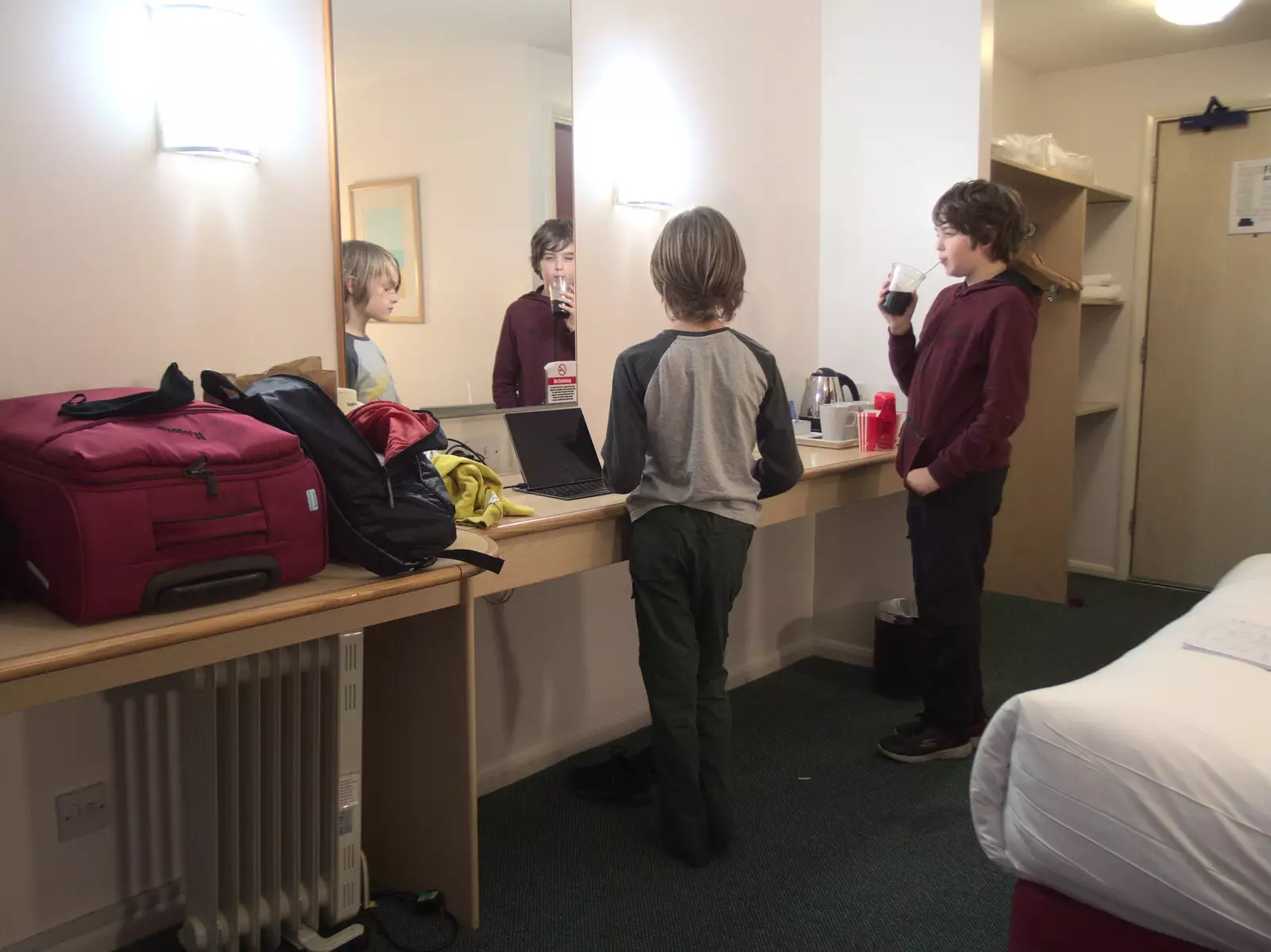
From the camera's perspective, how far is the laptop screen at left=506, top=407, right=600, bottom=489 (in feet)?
7.54

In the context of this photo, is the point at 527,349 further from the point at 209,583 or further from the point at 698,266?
the point at 209,583

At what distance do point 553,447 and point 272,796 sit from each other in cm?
99

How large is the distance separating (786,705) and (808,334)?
127cm

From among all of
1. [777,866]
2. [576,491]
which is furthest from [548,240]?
[777,866]

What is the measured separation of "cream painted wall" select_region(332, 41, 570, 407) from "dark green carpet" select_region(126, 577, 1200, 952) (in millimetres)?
1074

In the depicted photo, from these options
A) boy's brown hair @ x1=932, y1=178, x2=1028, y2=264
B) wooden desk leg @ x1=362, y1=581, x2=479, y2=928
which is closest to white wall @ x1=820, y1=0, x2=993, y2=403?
boy's brown hair @ x1=932, y1=178, x2=1028, y2=264

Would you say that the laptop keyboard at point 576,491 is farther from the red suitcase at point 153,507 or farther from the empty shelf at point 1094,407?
the empty shelf at point 1094,407

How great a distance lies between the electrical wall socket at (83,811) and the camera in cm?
173

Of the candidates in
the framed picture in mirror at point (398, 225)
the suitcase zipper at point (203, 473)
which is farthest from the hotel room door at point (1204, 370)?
the suitcase zipper at point (203, 473)

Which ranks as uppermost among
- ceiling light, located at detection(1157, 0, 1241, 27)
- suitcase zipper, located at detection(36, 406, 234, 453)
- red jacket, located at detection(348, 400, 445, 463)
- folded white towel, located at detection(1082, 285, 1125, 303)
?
ceiling light, located at detection(1157, 0, 1241, 27)

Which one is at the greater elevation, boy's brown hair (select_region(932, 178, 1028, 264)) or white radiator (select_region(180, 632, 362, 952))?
boy's brown hair (select_region(932, 178, 1028, 264))

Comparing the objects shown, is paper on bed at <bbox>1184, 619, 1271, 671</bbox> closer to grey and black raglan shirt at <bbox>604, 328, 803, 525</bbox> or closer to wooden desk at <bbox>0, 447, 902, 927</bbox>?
grey and black raglan shirt at <bbox>604, 328, 803, 525</bbox>

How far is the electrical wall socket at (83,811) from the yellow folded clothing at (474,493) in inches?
31.9

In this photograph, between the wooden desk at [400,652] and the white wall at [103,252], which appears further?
the white wall at [103,252]
